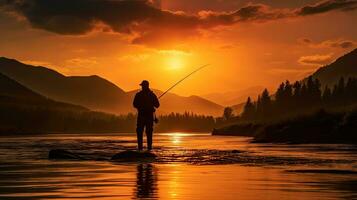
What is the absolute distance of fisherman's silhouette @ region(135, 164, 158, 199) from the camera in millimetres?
13844

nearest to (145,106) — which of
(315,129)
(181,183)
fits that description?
(181,183)

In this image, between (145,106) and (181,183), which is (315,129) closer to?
(145,106)

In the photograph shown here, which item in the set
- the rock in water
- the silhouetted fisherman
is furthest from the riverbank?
the rock in water

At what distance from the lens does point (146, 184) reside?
53.3 feet

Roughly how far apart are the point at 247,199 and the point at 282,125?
57.1 metres

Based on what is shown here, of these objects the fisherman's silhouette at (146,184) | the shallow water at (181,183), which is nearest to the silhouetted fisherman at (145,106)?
the shallow water at (181,183)

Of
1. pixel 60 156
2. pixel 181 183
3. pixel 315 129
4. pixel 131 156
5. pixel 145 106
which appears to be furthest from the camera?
pixel 315 129

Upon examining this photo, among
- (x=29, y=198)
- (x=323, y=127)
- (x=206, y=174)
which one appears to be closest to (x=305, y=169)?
(x=206, y=174)

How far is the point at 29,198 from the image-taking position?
1334 centimetres

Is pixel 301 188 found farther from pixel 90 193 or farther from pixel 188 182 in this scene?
pixel 90 193

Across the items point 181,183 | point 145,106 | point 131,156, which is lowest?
point 181,183

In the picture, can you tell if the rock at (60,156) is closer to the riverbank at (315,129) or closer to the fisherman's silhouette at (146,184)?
the fisherman's silhouette at (146,184)

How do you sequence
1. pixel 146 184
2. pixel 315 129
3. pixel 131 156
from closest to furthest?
pixel 146 184 → pixel 131 156 → pixel 315 129

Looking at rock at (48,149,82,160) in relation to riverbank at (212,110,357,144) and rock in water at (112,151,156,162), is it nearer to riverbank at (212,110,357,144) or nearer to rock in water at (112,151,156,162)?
rock in water at (112,151,156,162)
